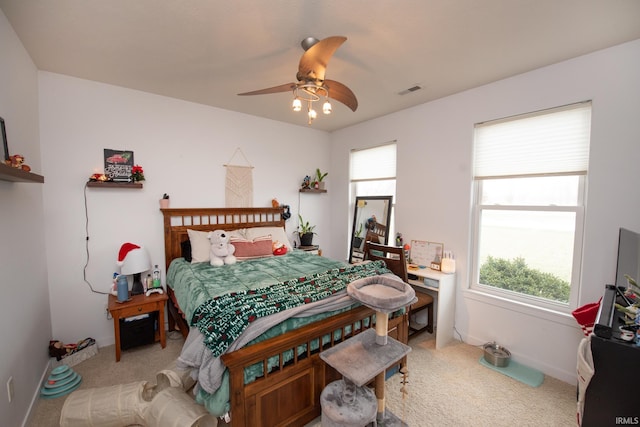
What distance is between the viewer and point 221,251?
2826mm

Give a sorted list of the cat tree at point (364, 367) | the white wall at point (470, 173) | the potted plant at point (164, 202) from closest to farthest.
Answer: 1. the cat tree at point (364, 367)
2. the white wall at point (470, 173)
3. the potted plant at point (164, 202)

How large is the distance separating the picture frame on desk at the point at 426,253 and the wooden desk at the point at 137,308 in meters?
2.91

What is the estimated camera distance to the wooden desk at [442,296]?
2715 millimetres

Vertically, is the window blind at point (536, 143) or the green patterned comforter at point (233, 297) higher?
the window blind at point (536, 143)

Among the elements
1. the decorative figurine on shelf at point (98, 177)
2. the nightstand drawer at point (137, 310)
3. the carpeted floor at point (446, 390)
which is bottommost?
the carpeted floor at point (446, 390)

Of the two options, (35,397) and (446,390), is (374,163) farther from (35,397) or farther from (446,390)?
(35,397)

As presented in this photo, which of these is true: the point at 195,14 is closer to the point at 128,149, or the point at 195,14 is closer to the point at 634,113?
the point at 128,149

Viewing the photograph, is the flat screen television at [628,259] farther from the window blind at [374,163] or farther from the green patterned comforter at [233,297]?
the window blind at [374,163]

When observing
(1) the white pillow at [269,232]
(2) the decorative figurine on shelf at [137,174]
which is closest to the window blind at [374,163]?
(1) the white pillow at [269,232]

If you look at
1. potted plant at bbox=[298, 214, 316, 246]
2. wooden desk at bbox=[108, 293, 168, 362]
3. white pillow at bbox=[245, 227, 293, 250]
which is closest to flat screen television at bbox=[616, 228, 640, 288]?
white pillow at bbox=[245, 227, 293, 250]

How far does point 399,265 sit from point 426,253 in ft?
2.20

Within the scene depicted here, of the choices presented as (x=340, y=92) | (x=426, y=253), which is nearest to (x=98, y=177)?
(x=340, y=92)

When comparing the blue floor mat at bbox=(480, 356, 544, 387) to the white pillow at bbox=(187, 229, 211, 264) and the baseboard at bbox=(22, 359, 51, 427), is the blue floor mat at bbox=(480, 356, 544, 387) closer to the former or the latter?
the white pillow at bbox=(187, 229, 211, 264)

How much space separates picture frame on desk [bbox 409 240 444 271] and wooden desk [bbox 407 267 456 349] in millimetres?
140
